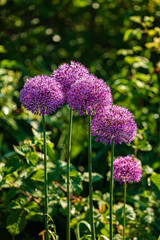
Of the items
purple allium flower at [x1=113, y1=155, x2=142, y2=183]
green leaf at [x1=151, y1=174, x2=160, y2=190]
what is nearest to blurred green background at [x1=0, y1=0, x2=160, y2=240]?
green leaf at [x1=151, y1=174, x2=160, y2=190]

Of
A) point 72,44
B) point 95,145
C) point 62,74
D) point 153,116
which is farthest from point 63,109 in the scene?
point 62,74

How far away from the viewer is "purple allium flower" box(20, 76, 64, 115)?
121 centimetres

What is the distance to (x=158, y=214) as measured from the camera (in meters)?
2.01

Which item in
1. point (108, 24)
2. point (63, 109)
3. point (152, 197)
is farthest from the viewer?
point (108, 24)

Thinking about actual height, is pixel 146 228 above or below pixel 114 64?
below

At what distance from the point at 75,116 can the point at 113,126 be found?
2.05 m

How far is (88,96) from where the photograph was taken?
1179 mm

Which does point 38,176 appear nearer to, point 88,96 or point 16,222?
point 16,222

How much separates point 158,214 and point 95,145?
848 mm

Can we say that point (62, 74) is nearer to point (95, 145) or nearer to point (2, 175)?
point (2, 175)

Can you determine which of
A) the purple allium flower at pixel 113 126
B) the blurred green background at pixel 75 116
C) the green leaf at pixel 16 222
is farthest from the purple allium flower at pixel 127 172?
the green leaf at pixel 16 222

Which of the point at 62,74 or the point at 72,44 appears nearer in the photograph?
the point at 62,74

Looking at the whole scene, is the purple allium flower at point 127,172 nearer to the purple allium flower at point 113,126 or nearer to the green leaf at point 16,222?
the purple allium flower at point 113,126

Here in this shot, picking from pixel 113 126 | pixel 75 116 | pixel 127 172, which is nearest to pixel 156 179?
pixel 127 172
